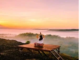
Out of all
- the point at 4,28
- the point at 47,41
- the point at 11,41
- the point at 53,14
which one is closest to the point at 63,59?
the point at 47,41

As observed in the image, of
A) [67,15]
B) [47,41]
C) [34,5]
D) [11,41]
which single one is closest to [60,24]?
[67,15]

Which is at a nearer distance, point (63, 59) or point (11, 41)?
point (63, 59)

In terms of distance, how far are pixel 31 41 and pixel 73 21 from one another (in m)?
0.94

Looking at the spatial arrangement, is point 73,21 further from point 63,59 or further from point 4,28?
point 4,28

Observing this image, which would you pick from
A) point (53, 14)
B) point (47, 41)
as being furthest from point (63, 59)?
point (53, 14)

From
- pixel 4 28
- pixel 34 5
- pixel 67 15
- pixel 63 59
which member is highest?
pixel 34 5

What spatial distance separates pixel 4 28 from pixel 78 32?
151 cm

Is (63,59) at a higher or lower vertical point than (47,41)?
lower

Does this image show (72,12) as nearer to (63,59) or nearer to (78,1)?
(78,1)

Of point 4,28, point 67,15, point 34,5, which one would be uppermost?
point 34,5

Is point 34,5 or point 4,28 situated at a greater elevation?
point 34,5

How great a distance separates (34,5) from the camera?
9.95ft

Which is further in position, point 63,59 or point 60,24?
point 60,24

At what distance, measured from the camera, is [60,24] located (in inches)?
119
